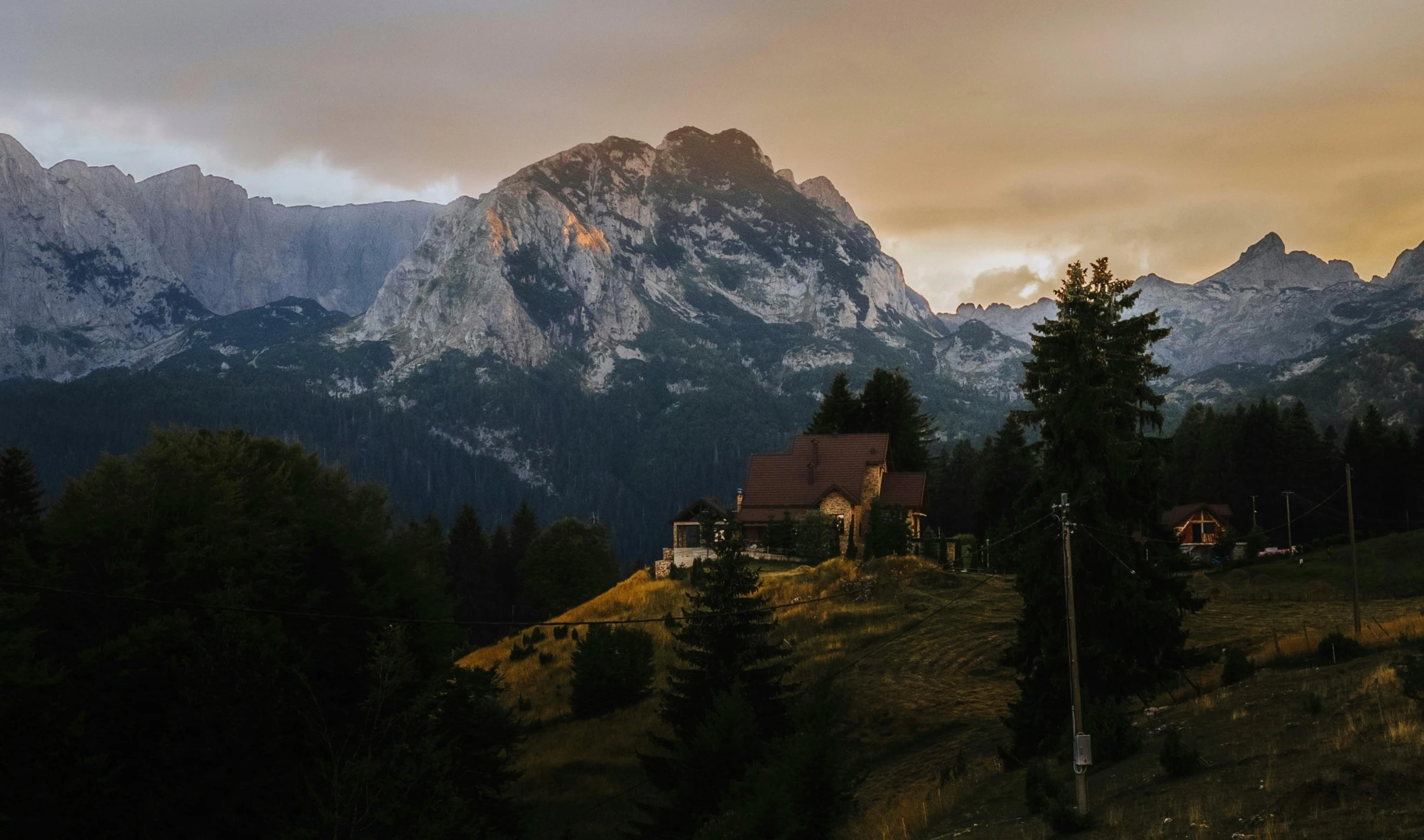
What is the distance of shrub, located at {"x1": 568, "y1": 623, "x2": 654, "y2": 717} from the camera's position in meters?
52.4

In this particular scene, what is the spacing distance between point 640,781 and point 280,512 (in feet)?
54.4

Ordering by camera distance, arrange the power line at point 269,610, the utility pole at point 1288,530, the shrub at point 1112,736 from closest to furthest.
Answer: the shrub at point 1112,736 → the power line at point 269,610 → the utility pole at point 1288,530

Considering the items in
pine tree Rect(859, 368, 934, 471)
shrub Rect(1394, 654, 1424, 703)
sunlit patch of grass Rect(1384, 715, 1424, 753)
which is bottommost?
sunlit patch of grass Rect(1384, 715, 1424, 753)

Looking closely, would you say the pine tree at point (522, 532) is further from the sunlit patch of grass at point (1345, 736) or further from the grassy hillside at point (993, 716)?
the sunlit patch of grass at point (1345, 736)

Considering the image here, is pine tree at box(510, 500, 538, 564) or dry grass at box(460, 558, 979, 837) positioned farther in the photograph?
pine tree at box(510, 500, 538, 564)

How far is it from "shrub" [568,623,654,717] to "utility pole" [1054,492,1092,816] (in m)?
25.3

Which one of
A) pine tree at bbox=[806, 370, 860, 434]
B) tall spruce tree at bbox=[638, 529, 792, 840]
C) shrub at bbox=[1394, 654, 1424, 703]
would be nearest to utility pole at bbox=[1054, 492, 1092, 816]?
shrub at bbox=[1394, 654, 1424, 703]

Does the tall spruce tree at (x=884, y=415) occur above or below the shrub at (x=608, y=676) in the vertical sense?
above

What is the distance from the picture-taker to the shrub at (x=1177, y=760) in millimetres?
26328

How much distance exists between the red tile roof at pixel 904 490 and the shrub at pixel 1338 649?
46616 mm

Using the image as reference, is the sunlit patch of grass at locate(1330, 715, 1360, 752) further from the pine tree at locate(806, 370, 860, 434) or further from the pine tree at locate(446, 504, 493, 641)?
the pine tree at locate(446, 504, 493, 641)

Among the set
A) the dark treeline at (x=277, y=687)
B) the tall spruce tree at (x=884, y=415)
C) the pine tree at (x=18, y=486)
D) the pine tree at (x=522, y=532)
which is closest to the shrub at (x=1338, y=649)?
the dark treeline at (x=277, y=687)

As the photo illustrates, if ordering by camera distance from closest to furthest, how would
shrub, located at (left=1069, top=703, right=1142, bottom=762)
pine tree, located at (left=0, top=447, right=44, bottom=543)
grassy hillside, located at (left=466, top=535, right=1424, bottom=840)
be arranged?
grassy hillside, located at (left=466, top=535, right=1424, bottom=840)
shrub, located at (left=1069, top=703, right=1142, bottom=762)
pine tree, located at (left=0, top=447, right=44, bottom=543)

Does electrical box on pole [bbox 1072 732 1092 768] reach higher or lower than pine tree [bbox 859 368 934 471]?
lower
